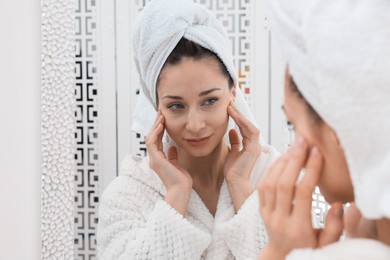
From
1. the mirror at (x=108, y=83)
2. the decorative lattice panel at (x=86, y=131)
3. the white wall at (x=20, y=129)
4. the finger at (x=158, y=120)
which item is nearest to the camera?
the finger at (x=158, y=120)

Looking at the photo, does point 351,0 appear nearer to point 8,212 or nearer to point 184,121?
point 184,121

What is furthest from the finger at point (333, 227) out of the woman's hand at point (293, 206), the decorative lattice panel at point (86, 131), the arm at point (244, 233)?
the decorative lattice panel at point (86, 131)

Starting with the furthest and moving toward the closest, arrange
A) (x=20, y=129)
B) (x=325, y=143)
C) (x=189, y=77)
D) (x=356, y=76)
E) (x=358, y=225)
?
1. (x=20, y=129)
2. (x=189, y=77)
3. (x=358, y=225)
4. (x=325, y=143)
5. (x=356, y=76)

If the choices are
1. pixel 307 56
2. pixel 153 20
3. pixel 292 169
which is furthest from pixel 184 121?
pixel 307 56

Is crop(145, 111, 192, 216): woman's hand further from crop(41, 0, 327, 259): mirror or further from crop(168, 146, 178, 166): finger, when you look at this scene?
crop(41, 0, 327, 259): mirror

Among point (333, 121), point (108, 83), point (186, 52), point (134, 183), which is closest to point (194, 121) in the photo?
point (186, 52)

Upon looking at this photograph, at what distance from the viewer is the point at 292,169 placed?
0.71 m

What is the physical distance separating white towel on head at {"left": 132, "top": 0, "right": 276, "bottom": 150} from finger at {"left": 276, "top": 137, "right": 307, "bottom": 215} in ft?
1.78

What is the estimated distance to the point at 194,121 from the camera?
1167 millimetres

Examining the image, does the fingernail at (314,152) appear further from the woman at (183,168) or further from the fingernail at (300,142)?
the woman at (183,168)

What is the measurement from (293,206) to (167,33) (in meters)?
0.58

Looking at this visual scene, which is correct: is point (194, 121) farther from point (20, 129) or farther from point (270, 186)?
point (20, 129)

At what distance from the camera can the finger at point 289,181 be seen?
0.70m

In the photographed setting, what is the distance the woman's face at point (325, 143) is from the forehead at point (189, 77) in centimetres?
47
